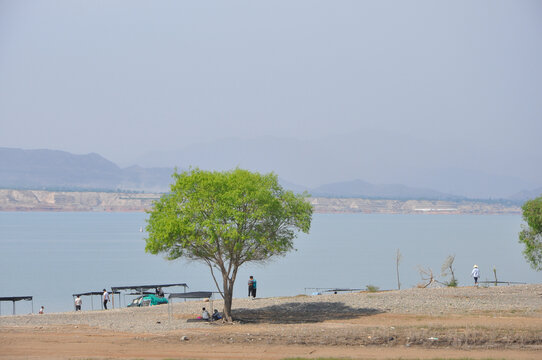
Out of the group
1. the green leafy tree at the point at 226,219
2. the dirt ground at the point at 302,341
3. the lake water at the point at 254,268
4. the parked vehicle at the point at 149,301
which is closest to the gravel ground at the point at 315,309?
the dirt ground at the point at 302,341

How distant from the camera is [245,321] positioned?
33.0 metres

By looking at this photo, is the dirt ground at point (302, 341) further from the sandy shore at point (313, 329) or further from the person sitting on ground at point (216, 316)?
the person sitting on ground at point (216, 316)

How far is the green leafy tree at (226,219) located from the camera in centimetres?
3177

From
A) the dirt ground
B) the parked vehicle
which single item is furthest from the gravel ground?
the parked vehicle

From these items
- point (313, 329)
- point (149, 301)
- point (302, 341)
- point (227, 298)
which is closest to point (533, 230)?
point (313, 329)

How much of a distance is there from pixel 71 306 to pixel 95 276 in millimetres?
32018

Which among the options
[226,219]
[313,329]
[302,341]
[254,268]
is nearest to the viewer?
[302,341]

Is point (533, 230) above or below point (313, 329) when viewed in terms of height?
above

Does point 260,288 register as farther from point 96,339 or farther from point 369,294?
point 96,339

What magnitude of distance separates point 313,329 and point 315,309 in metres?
6.91

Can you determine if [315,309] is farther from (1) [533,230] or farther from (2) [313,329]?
(1) [533,230]

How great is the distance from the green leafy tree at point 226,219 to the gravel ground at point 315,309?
328 centimetres

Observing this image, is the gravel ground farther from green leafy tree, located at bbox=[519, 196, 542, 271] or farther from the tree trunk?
green leafy tree, located at bbox=[519, 196, 542, 271]

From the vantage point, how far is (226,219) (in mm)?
32188
